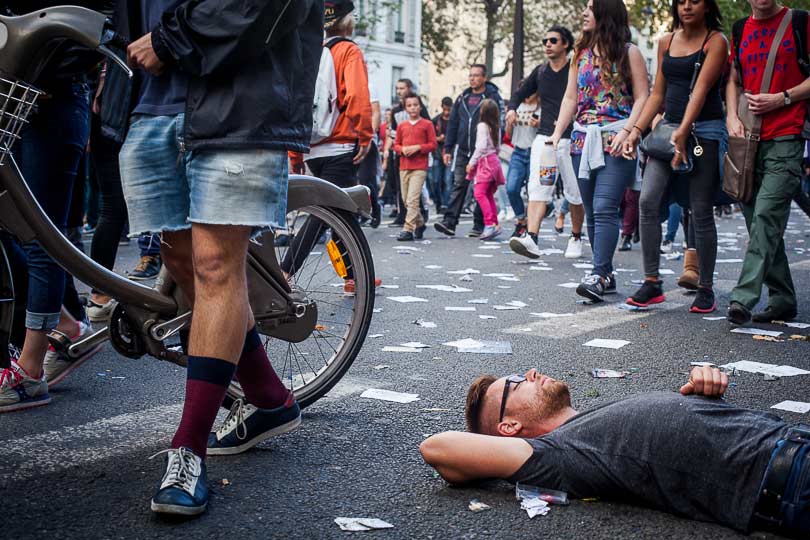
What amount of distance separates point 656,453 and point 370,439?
1.16 meters

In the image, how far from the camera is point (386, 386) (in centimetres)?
427

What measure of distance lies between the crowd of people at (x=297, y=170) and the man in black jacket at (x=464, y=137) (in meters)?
5.38

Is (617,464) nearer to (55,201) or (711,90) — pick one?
(55,201)

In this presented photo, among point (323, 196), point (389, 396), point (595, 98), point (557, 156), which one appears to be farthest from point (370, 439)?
point (557, 156)

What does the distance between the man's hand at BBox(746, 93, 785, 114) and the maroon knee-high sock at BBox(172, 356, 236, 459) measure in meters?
4.14

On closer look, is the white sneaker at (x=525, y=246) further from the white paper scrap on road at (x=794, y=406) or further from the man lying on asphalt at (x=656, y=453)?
the man lying on asphalt at (x=656, y=453)

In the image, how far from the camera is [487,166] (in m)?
12.7

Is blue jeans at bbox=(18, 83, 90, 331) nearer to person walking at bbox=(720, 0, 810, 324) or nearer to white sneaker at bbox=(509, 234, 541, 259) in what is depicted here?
person walking at bbox=(720, 0, 810, 324)

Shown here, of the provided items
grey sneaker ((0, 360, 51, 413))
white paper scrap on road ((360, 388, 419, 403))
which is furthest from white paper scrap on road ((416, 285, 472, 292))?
grey sneaker ((0, 360, 51, 413))

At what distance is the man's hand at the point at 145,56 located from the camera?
2758 mm

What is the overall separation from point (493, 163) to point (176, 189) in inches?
393

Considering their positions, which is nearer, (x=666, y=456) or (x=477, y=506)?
(x=666, y=456)

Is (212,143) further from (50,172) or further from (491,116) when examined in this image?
(491,116)

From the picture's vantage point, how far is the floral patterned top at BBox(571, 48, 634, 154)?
720 cm
